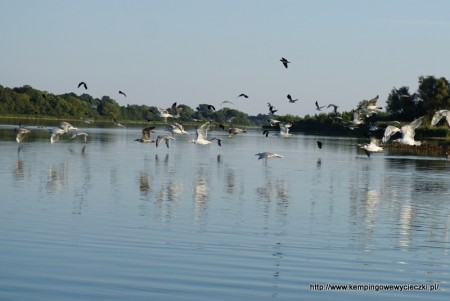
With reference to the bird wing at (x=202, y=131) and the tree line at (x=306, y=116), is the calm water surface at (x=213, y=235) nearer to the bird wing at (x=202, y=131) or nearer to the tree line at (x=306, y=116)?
the bird wing at (x=202, y=131)

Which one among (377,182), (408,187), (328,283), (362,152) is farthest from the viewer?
(362,152)

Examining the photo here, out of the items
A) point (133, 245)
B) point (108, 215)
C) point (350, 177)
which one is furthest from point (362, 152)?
point (133, 245)

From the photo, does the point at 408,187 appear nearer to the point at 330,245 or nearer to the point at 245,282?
the point at 330,245

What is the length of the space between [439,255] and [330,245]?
7.07 feet

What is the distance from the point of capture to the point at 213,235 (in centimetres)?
1873

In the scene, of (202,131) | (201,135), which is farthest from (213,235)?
(202,131)

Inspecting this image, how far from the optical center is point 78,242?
17266 millimetres

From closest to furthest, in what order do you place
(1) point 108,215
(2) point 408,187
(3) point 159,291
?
(3) point 159,291
(1) point 108,215
(2) point 408,187

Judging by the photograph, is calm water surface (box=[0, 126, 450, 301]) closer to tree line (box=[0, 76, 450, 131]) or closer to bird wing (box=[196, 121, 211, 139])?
bird wing (box=[196, 121, 211, 139])

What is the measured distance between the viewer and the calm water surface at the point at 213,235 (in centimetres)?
1379

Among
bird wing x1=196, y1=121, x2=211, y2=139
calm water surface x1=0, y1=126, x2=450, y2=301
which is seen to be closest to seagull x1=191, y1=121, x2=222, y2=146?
bird wing x1=196, y1=121, x2=211, y2=139

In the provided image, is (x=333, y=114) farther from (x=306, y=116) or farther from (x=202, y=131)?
(x=202, y=131)

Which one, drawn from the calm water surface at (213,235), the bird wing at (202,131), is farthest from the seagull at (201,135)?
the calm water surface at (213,235)

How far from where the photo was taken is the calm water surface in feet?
45.2
